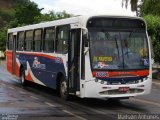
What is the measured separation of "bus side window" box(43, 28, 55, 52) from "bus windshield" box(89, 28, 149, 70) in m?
3.67

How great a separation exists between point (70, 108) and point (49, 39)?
15.8 ft

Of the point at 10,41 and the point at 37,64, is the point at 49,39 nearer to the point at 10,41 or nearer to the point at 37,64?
the point at 37,64

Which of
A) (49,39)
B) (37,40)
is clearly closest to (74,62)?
(49,39)

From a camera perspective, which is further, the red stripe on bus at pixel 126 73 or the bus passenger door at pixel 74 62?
the bus passenger door at pixel 74 62

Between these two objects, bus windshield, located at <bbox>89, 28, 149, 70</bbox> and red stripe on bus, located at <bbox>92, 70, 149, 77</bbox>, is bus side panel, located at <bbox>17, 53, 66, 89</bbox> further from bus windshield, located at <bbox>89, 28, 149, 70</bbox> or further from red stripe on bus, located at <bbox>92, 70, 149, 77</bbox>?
red stripe on bus, located at <bbox>92, 70, 149, 77</bbox>

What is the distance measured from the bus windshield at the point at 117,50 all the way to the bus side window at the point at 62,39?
6.55ft

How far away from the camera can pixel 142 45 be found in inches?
640

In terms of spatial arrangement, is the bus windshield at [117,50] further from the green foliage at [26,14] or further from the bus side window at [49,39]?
the green foliage at [26,14]

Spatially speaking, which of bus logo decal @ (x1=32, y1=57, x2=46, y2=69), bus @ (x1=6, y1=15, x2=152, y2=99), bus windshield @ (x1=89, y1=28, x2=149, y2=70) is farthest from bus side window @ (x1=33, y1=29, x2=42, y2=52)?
bus windshield @ (x1=89, y1=28, x2=149, y2=70)

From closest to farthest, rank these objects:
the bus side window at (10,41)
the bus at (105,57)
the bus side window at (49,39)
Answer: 1. the bus at (105,57)
2. the bus side window at (49,39)
3. the bus side window at (10,41)

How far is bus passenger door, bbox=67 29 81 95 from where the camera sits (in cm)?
1617

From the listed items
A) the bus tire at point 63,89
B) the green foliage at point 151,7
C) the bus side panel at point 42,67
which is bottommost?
the bus tire at point 63,89

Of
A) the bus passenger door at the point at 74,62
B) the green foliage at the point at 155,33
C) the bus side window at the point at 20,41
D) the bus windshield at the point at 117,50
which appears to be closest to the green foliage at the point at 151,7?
the green foliage at the point at 155,33

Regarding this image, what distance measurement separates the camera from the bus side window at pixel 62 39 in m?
17.5
